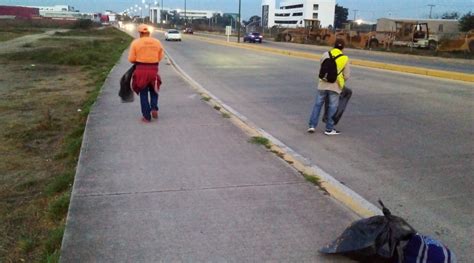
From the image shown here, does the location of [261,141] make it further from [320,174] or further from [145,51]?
[145,51]

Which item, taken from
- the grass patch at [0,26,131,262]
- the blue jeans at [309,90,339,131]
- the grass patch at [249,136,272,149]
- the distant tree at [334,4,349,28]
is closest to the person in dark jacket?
the blue jeans at [309,90,339,131]

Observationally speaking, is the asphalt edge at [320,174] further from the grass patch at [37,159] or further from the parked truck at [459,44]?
the parked truck at [459,44]

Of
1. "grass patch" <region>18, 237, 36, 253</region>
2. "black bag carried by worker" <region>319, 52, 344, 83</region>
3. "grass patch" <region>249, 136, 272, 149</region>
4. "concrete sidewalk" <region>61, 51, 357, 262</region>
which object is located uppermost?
"black bag carried by worker" <region>319, 52, 344, 83</region>

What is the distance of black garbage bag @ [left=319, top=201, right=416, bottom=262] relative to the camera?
11.0ft

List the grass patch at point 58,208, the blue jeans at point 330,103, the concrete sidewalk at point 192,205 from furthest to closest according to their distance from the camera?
the blue jeans at point 330,103 → the grass patch at point 58,208 → the concrete sidewalk at point 192,205

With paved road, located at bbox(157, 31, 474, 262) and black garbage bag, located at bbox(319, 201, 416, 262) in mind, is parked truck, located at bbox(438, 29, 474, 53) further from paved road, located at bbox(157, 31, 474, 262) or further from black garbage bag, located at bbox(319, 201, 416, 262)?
black garbage bag, located at bbox(319, 201, 416, 262)

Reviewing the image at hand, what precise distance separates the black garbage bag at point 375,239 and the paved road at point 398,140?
2.41ft

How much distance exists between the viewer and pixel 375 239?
11.2 ft

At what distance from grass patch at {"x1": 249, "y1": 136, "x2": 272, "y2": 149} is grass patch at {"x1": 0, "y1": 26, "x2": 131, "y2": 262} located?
8.24ft

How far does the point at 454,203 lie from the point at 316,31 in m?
55.1

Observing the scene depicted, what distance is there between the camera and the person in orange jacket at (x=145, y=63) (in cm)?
855

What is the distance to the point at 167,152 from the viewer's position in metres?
6.65

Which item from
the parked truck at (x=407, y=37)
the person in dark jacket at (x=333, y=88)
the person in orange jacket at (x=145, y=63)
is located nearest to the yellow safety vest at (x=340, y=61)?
the person in dark jacket at (x=333, y=88)

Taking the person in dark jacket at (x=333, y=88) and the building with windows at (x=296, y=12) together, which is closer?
the person in dark jacket at (x=333, y=88)
